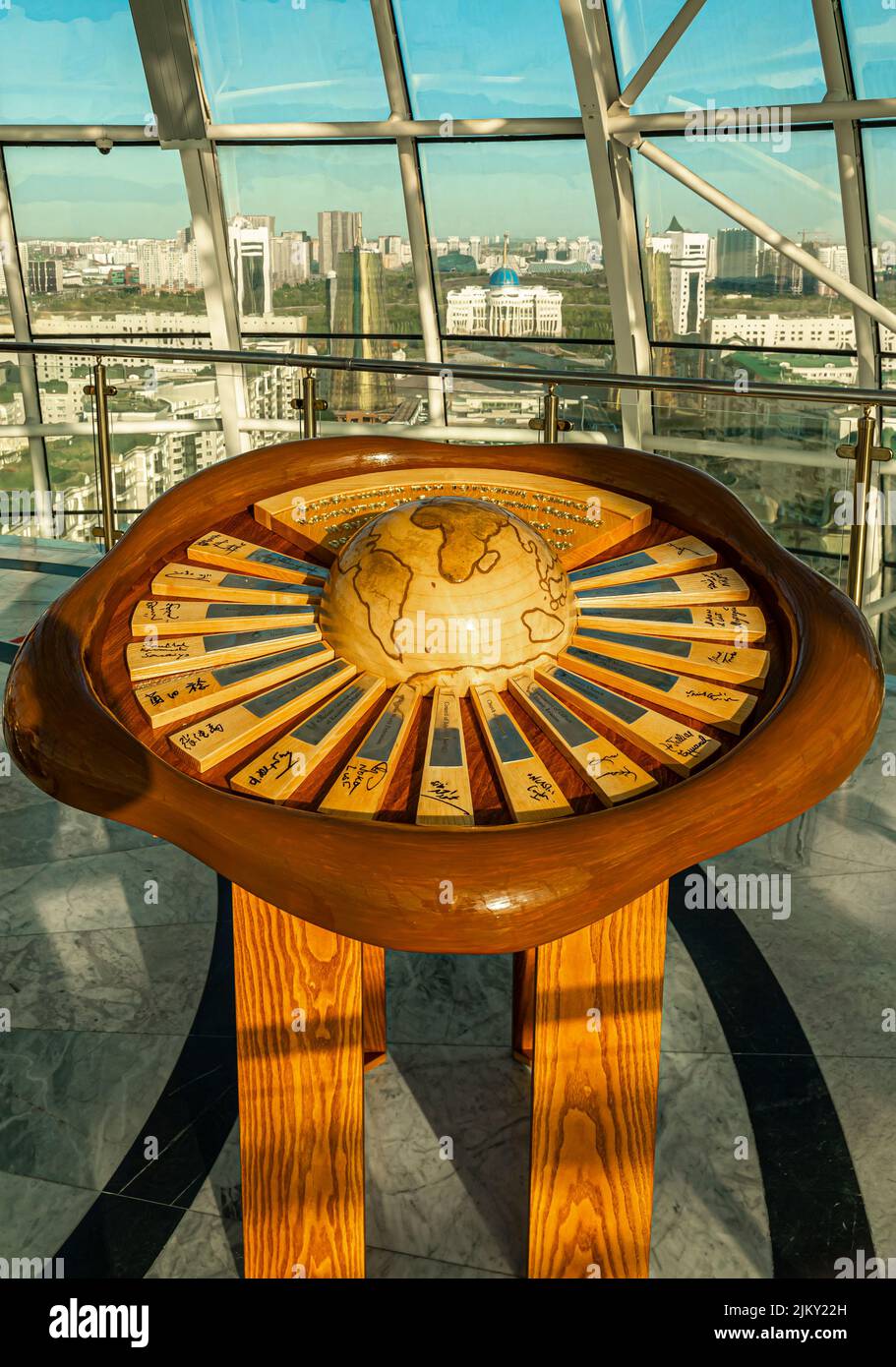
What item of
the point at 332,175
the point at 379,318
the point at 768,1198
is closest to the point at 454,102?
the point at 332,175

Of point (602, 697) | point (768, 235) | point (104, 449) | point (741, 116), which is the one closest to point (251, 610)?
point (602, 697)

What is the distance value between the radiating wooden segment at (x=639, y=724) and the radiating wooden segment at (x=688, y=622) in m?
0.24

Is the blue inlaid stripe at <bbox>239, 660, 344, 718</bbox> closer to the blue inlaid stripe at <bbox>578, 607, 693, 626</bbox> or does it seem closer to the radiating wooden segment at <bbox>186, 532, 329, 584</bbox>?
the radiating wooden segment at <bbox>186, 532, 329, 584</bbox>

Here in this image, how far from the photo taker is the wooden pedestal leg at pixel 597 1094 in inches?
85.4

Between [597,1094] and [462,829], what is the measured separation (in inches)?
33.8

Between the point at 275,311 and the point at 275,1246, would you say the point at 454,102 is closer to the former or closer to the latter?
the point at 275,311

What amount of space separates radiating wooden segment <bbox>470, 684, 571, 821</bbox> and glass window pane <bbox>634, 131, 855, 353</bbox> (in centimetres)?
928

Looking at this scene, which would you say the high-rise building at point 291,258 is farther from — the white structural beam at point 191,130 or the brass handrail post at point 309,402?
the brass handrail post at point 309,402

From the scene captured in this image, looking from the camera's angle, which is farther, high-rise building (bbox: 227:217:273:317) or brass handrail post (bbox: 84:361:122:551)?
high-rise building (bbox: 227:217:273:317)

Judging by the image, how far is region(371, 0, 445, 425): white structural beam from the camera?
9.81 meters

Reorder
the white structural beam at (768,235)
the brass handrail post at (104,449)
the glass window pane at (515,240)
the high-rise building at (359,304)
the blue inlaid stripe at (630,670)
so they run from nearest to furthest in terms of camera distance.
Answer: the blue inlaid stripe at (630,670)
the brass handrail post at (104,449)
the white structural beam at (768,235)
the glass window pane at (515,240)
the high-rise building at (359,304)

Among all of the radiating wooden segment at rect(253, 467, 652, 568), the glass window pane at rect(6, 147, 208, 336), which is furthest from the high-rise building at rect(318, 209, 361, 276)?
the radiating wooden segment at rect(253, 467, 652, 568)

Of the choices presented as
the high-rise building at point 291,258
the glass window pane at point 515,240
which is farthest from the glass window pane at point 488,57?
the high-rise building at point 291,258

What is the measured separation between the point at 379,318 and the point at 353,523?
9.28 m
